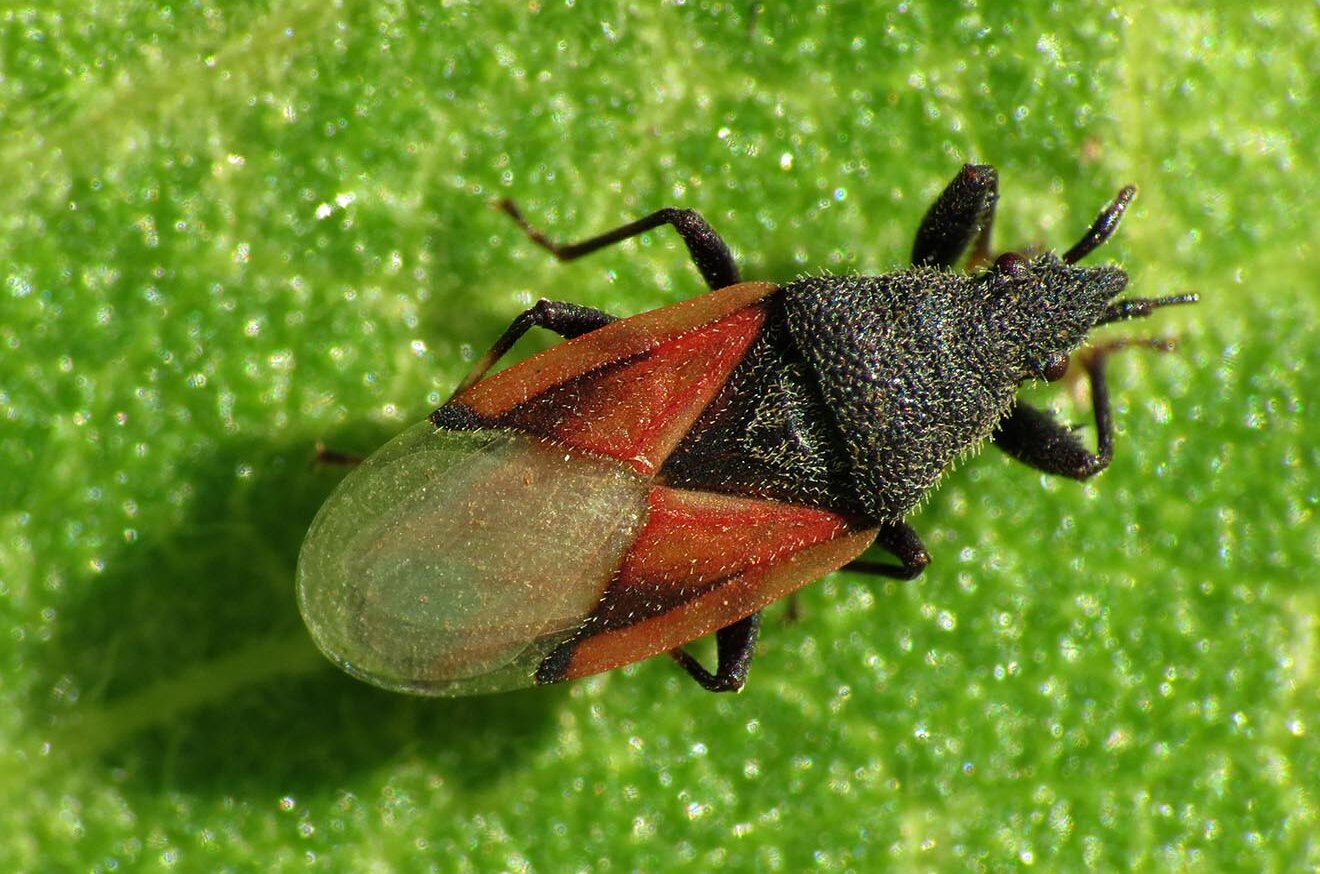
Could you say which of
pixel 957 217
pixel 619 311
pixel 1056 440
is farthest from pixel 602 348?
pixel 1056 440

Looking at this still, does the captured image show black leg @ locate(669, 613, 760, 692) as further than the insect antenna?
No

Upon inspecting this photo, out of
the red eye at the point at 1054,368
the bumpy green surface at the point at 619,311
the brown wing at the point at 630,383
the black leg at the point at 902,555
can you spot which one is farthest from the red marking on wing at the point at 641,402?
the red eye at the point at 1054,368

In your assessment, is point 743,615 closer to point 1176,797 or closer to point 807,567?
point 807,567

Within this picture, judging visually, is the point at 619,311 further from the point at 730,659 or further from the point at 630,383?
the point at 730,659

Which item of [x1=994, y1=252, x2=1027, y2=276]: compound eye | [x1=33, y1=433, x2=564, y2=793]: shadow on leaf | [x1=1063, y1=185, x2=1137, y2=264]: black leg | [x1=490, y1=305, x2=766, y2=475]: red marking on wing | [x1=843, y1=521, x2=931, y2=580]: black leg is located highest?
[x1=1063, y1=185, x2=1137, y2=264]: black leg

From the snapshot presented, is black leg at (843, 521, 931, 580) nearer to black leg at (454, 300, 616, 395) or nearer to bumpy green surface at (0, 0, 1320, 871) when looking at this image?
bumpy green surface at (0, 0, 1320, 871)

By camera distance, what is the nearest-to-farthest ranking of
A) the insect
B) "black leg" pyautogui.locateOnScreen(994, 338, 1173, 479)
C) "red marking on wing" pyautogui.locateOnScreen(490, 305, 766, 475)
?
the insect < "red marking on wing" pyautogui.locateOnScreen(490, 305, 766, 475) < "black leg" pyautogui.locateOnScreen(994, 338, 1173, 479)

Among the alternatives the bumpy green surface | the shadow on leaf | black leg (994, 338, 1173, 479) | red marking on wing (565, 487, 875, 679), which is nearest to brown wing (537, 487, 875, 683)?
red marking on wing (565, 487, 875, 679)
